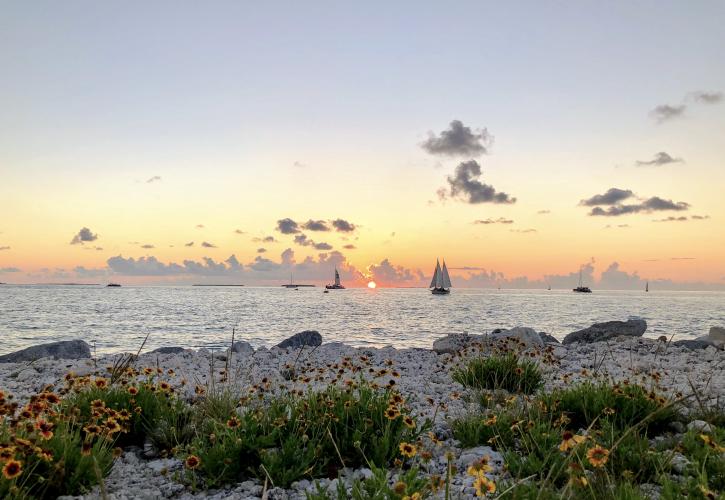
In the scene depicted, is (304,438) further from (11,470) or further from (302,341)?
(302,341)

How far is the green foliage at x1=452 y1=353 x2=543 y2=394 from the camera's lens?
27.1 feet

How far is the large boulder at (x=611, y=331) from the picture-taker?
17.4 meters

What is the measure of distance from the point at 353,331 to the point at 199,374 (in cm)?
1965

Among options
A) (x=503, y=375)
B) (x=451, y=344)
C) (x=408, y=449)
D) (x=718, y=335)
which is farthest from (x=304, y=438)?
(x=718, y=335)

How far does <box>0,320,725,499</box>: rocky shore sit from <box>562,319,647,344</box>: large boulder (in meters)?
0.03

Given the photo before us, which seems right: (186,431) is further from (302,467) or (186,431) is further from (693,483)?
(693,483)

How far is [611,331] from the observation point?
57.6 ft

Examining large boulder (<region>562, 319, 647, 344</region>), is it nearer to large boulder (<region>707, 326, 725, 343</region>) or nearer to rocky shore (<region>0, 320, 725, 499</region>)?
rocky shore (<region>0, 320, 725, 499</region>)

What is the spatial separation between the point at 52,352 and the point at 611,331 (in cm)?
1755

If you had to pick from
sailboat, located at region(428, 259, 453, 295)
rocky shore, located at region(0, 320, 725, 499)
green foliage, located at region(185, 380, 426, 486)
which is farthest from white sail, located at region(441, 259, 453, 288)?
green foliage, located at region(185, 380, 426, 486)

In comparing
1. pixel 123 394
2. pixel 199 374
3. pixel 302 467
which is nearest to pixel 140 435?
pixel 123 394

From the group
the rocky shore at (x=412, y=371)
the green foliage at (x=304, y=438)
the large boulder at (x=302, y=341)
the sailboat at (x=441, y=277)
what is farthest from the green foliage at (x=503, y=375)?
the sailboat at (x=441, y=277)

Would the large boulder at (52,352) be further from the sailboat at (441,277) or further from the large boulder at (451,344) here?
the sailboat at (441,277)

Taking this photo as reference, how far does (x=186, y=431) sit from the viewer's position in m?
5.46
